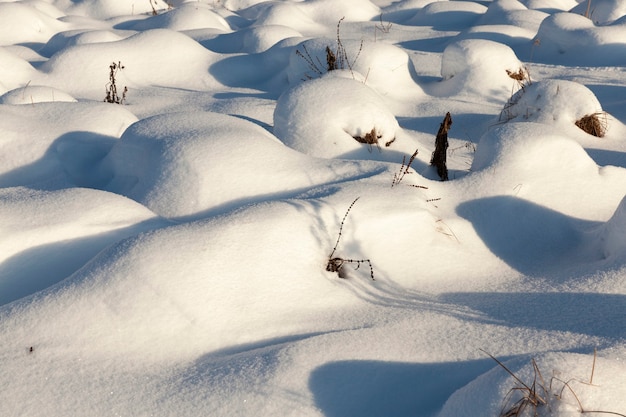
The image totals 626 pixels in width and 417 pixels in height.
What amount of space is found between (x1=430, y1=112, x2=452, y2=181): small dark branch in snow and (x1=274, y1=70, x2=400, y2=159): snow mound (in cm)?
38

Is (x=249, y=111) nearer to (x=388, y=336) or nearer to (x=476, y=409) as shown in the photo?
(x=388, y=336)

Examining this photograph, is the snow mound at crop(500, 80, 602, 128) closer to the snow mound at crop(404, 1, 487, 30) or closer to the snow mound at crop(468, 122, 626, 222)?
the snow mound at crop(468, 122, 626, 222)

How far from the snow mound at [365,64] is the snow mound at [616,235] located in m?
2.80

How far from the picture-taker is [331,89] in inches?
159

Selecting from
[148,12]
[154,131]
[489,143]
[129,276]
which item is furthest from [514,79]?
[148,12]

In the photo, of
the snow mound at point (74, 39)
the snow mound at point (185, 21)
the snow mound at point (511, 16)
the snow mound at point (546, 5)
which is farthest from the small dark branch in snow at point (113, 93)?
the snow mound at point (546, 5)

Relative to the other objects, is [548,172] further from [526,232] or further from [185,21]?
[185,21]

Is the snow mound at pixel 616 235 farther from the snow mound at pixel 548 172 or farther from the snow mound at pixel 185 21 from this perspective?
the snow mound at pixel 185 21

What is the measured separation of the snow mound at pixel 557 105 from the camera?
451cm

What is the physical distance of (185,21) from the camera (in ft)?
25.7

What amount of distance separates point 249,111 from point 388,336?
2.91 meters

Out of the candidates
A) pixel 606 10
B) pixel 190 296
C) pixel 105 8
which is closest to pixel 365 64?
pixel 190 296

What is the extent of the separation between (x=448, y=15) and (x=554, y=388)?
7.25 meters

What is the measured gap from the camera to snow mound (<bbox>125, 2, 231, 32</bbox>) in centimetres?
782
